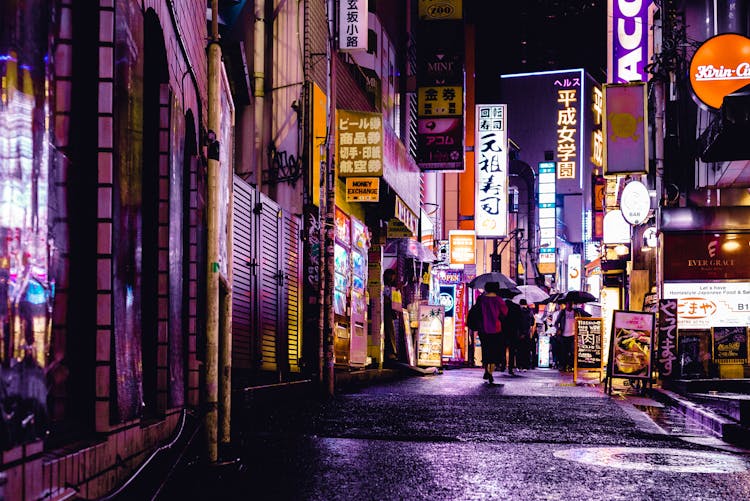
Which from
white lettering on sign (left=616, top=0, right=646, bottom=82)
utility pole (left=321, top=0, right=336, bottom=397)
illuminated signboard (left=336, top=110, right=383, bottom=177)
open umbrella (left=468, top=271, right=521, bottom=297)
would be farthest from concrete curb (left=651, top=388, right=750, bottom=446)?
white lettering on sign (left=616, top=0, right=646, bottom=82)

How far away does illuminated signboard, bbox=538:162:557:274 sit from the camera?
52.4 m

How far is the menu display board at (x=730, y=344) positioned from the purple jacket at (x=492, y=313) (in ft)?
13.8

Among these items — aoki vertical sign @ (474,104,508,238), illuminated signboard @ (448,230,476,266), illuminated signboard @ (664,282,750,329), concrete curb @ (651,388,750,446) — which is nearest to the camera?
concrete curb @ (651,388,750,446)

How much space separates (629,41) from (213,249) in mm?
22801

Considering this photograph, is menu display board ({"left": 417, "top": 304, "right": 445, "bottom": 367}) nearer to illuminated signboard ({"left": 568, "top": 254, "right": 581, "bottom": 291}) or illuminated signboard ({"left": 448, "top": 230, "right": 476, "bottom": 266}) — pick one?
illuminated signboard ({"left": 448, "top": 230, "right": 476, "bottom": 266})

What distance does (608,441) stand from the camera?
822cm

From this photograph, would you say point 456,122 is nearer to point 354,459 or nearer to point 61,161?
point 354,459

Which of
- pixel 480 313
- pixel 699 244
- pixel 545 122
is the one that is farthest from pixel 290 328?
pixel 545 122

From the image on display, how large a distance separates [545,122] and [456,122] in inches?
2305

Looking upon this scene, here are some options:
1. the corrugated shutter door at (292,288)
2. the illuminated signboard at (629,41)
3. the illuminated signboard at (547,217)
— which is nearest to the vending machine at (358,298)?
the corrugated shutter door at (292,288)

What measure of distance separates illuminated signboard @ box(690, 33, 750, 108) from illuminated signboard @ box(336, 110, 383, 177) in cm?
576

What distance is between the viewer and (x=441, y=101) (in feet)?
84.3

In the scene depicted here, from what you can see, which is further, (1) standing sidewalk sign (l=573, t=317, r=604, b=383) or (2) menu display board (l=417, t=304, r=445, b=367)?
(2) menu display board (l=417, t=304, r=445, b=367)

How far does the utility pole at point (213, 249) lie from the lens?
17.5ft
